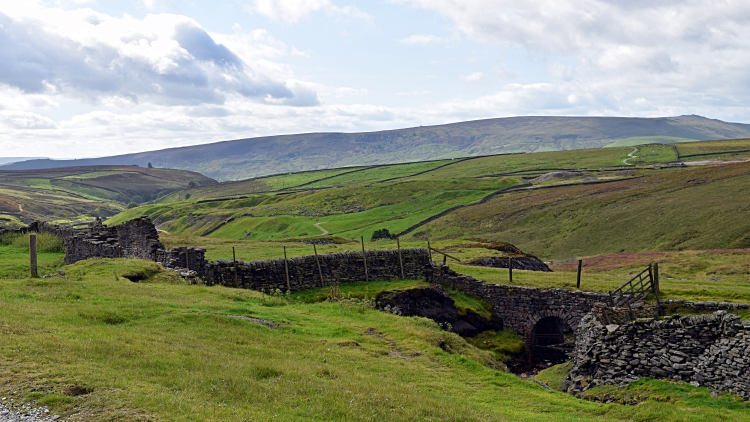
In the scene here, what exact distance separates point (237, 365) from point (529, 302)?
1066 inches

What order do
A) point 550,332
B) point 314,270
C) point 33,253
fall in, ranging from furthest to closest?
1. point 550,332
2. point 314,270
3. point 33,253

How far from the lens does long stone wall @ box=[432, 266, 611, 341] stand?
3544 centimetres

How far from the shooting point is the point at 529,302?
37688mm

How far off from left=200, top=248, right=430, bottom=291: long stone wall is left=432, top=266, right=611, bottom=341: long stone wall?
428 cm

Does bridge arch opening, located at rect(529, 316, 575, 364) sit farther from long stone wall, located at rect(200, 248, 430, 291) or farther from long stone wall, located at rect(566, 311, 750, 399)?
long stone wall, located at rect(200, 248, 430, 291)

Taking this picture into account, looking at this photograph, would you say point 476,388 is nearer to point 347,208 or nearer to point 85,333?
point 85,333

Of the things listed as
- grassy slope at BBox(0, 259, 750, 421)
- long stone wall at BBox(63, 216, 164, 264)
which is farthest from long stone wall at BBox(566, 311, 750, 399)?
long stone wall at BBox(63, 216, 164, 264)

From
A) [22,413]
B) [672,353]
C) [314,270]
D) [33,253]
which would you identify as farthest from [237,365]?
[314,270]

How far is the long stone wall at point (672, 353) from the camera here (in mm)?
22172

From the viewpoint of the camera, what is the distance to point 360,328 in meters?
24.6

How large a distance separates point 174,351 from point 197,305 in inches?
270

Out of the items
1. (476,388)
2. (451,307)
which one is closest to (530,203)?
(451,307)

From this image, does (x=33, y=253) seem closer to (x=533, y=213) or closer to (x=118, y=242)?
(x=118, y=242)

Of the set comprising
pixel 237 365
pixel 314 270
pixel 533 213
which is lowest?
pixel 533 213
